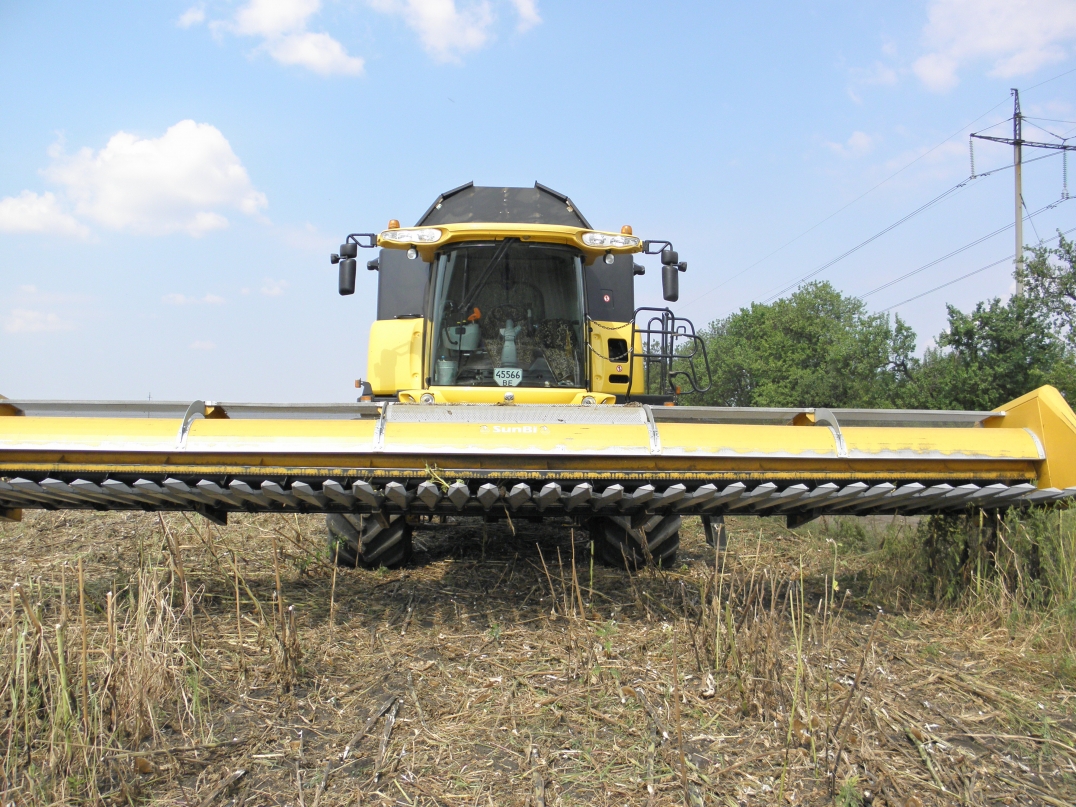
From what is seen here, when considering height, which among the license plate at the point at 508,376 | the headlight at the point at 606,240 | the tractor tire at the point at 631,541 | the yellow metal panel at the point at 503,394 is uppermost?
the headlight at the point at 606,240

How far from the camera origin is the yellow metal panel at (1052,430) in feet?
13.5

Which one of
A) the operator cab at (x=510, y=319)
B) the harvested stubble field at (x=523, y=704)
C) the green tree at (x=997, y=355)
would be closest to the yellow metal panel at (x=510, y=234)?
the operator cab at (x=510, y=319)

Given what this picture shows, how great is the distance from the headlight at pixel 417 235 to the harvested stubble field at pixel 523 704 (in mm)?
2474

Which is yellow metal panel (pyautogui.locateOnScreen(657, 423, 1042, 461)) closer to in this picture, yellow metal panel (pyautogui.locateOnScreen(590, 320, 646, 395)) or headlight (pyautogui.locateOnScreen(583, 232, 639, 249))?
headlight (pyautogui.locateOnScreen(583, 232, 639, 249))

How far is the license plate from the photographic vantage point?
18.5 ft

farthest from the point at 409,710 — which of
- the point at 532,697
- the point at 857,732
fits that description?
the point at 857,732

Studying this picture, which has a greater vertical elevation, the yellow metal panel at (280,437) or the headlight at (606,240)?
the headlight at (606,240)

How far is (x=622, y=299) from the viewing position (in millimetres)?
7441

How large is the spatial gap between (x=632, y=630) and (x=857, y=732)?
1.49 metres

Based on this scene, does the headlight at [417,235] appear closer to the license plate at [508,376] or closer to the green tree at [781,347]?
the license plate at [508,376]

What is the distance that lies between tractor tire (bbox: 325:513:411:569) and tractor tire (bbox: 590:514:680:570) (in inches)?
53.0

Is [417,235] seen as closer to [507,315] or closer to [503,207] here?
[507,315]

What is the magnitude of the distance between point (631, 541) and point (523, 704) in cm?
243

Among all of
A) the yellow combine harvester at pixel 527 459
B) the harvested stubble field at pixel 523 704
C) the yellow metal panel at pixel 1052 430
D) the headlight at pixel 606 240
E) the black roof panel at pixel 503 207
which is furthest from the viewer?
the black roof panel at pixel 503 207
